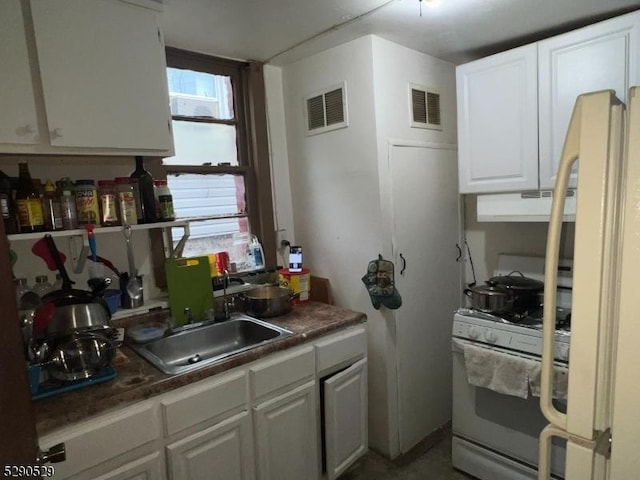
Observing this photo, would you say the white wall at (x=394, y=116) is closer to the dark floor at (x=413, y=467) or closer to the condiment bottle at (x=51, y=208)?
the dark floor at (x=413, y=467)

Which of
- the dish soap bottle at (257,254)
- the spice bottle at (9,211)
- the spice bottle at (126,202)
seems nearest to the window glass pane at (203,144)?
the spice bottle at (126,202)

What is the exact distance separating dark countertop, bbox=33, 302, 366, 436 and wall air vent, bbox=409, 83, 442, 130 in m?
1.30

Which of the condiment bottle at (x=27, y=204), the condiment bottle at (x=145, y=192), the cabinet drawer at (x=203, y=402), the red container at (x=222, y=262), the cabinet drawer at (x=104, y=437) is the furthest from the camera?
the red container at (x=222, y=262)

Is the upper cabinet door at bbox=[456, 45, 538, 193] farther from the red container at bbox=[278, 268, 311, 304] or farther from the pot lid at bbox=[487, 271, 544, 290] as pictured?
the red container at bbox=[278, 268, 311, 304]

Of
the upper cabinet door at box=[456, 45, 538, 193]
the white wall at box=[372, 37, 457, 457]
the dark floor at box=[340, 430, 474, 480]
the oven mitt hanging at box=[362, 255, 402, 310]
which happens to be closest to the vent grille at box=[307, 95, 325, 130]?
the white wall at box=[372, 37, 457, 457]

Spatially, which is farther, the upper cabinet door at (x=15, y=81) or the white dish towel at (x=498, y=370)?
the white dish towel at (x=498, y=370)

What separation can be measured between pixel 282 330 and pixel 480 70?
68.3 inches

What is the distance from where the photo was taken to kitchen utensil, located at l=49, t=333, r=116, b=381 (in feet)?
4.55

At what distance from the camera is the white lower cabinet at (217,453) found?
1.46 metres

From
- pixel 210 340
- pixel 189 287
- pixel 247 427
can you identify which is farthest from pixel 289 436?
pixel 189 287

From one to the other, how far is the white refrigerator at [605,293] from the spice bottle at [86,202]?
1.71m

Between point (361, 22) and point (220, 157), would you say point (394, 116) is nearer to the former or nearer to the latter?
point (361, 22)

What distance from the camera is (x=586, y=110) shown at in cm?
75

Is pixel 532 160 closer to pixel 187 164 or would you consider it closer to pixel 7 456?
pixel 187 164
